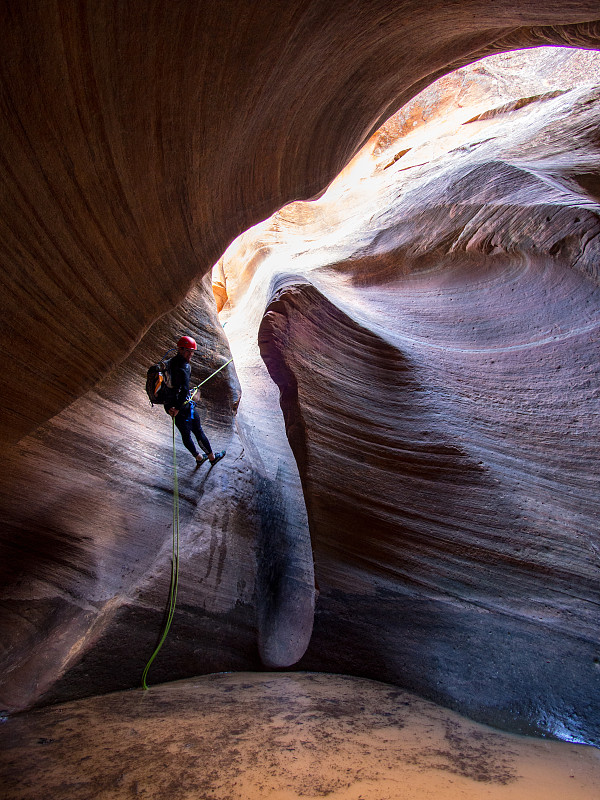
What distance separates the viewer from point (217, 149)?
3504 mm

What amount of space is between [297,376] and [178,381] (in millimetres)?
1433

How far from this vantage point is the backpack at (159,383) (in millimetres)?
4750

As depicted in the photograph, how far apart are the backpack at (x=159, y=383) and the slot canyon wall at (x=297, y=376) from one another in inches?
33.0

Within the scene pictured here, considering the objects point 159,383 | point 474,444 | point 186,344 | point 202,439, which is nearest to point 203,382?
point 202,439

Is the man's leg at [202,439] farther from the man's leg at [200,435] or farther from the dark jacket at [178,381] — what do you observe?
the dark jacket at [178,381]

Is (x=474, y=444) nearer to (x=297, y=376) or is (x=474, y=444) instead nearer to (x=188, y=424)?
(x=297, y=376)

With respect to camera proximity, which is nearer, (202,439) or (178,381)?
(178,381)

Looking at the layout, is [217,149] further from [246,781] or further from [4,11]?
[246,781]

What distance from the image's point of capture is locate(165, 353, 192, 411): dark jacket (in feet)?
17.5

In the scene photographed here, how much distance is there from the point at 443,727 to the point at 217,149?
4762mm

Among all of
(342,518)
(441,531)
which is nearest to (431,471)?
(441,531)

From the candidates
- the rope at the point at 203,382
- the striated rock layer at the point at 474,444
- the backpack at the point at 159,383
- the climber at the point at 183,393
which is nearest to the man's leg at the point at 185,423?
the climber at the point at 183,393

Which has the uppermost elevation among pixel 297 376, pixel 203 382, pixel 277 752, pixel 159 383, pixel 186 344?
pixel 297 376

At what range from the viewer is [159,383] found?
478cm
